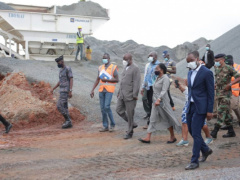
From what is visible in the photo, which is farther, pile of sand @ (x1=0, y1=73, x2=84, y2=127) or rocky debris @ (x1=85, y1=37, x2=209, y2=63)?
rocky debris @ (x1=85, y1=37, x2=209, y2=63)

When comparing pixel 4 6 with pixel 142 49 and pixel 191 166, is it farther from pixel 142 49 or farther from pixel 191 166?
pixel 142 49

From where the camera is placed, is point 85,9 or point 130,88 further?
point 85,9

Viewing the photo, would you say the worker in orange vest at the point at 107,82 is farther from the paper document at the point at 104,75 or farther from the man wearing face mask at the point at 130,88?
the man wearing face mask at the point at 130,88

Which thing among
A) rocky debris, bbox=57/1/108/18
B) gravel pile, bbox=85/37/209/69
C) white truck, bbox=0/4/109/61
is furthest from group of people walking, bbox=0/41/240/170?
gravel pile, bbox=85/37/209/69

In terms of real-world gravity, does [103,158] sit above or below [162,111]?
below

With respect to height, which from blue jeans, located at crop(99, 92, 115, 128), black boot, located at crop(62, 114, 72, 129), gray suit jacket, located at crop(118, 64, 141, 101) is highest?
gray suit jacket, located at crop(118, 64, 141, 101)

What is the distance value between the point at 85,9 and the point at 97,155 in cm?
1362

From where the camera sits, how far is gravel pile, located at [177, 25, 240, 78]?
23.5 meters

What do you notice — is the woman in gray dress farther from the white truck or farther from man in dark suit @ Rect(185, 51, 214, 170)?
the white truck

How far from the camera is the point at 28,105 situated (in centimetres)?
1091

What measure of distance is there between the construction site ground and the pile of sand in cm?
17

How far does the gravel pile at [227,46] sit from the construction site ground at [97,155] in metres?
13.5

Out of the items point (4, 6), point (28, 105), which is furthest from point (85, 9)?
point (28, 105)

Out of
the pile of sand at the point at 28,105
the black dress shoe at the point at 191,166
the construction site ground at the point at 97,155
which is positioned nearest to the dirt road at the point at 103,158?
the construction site ground at the point at 97,155
